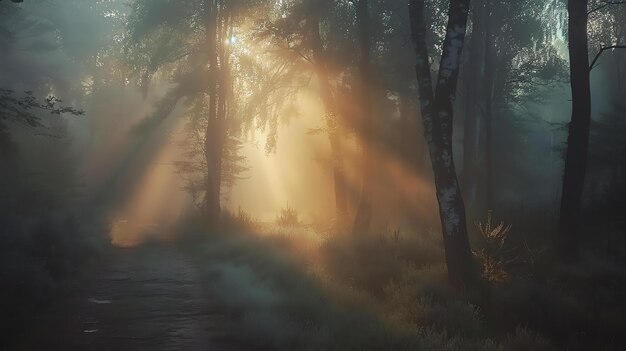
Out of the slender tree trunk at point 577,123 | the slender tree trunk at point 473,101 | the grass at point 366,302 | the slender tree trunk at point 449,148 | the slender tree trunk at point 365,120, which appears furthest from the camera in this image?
the slender tree trunk at point 473,101

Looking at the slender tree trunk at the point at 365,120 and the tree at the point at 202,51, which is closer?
the slender tree trunk at the point at 365,120

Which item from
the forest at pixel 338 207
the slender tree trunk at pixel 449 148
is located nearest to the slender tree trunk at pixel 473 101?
the forest at pixel 338 207

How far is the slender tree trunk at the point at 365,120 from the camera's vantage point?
1509 cm

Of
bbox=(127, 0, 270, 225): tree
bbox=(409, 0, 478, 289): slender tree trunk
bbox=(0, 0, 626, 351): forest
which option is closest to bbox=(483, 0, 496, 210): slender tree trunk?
bbox=(0, 0, 626, 351): forest

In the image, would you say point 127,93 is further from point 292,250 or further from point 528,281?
point 528,281

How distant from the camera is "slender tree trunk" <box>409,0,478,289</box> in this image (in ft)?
30.0

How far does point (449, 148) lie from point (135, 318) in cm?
638

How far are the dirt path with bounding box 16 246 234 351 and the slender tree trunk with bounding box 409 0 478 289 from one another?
425cm

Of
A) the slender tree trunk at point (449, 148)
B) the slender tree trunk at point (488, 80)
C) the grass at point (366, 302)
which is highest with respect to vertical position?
the slender tree trunk at point (488, 80)

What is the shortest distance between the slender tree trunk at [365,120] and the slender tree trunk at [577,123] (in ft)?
18.0

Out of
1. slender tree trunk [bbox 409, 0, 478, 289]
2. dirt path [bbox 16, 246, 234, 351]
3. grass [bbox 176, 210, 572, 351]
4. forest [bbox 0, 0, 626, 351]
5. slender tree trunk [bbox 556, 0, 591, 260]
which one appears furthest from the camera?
slender tree trunk [bbox 556, 0, 591, 260]

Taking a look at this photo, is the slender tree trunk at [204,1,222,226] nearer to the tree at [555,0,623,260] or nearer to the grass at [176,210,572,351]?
the grass at [176,210,572,351]

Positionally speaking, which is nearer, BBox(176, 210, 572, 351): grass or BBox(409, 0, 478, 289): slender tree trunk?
BBox(176, 210, 572, 351): grass

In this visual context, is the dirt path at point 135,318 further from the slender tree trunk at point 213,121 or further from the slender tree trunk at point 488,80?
the slender tree trunk at point 488,80
